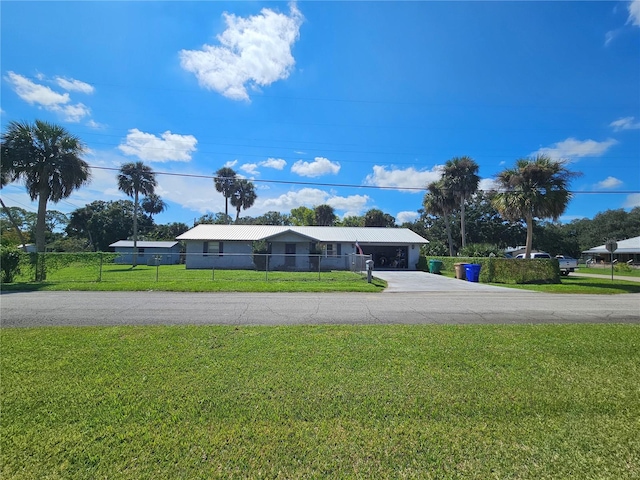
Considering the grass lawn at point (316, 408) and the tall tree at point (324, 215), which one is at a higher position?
the tall tree at point (324, 215)

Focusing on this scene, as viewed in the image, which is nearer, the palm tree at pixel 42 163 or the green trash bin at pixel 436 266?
the palm tree at pixel 42 163

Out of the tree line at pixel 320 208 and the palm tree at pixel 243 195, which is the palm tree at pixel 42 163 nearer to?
the tree line at pixel 320 208

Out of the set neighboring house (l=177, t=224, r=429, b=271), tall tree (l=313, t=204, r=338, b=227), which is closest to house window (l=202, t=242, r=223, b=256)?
neighboring house (l=177, t=224, r=429, b=271)

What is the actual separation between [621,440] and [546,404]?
0.67m

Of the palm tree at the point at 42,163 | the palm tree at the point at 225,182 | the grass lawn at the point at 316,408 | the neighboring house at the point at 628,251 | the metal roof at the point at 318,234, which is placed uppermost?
the palm tree at the point at 225,182

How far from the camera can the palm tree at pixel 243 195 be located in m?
47.9

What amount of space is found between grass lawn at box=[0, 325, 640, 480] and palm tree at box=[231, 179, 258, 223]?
4389 cm

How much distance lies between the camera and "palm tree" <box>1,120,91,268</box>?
19.5m

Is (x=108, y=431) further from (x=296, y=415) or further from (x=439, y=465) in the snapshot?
(x=439, y=465)

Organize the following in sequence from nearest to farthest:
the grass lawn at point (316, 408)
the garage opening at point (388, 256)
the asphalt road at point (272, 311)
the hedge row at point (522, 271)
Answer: the grass lawn at point (316, 408), the asphalt road at point (272, 311), the hedge row at point (522, 271), the garage opening at point (388, 256)

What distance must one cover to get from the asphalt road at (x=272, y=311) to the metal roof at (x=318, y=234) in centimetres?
1825

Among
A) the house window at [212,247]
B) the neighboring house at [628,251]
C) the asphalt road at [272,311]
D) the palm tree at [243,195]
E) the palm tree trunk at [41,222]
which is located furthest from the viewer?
the palm tree at [243,195]

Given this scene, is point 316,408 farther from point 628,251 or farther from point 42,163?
point 628,251

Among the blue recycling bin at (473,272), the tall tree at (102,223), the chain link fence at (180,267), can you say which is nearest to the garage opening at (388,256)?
the chain link fence at (180,267)
